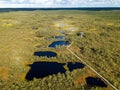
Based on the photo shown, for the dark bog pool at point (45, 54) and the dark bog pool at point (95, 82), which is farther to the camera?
the dark bog pool at point (45, 54)

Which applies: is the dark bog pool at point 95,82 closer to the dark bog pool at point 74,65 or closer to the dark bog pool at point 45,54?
the dark bog pool at point 74,65

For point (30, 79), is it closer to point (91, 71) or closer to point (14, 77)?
point (14, 77)

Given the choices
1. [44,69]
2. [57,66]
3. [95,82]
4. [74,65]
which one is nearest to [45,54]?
[57,66]

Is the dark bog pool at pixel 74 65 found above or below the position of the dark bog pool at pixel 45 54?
above

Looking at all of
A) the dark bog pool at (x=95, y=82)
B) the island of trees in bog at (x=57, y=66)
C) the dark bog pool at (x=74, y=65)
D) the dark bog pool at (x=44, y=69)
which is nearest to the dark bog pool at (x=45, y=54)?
the island of trees in bog at (x=57, y=66)

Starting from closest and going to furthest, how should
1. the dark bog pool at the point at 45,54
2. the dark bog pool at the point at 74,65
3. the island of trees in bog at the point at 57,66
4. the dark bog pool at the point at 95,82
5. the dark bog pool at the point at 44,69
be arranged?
the island of trees in bog at the point at 57,66, the dark bog pool at the point at 95,82, the dark bog pool at the point at 44,69, the dark bog pool at the point at 74,65, the dark bog pool at the point at 45,54

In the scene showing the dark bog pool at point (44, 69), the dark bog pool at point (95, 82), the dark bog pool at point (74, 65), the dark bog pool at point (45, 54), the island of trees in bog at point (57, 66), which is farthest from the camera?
the dark bog pool at point (45, 54)

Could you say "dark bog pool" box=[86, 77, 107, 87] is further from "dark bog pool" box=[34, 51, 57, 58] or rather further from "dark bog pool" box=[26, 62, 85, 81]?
"dark bog pool" box=[34, 51, 57, 58]

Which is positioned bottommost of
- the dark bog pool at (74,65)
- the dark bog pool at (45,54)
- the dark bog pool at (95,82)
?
the dark bog pool at (45,54)

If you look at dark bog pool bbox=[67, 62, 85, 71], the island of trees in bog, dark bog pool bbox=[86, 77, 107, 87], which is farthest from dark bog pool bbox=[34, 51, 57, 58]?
dark bog pool bbox=[86, 77, 107, 87]
